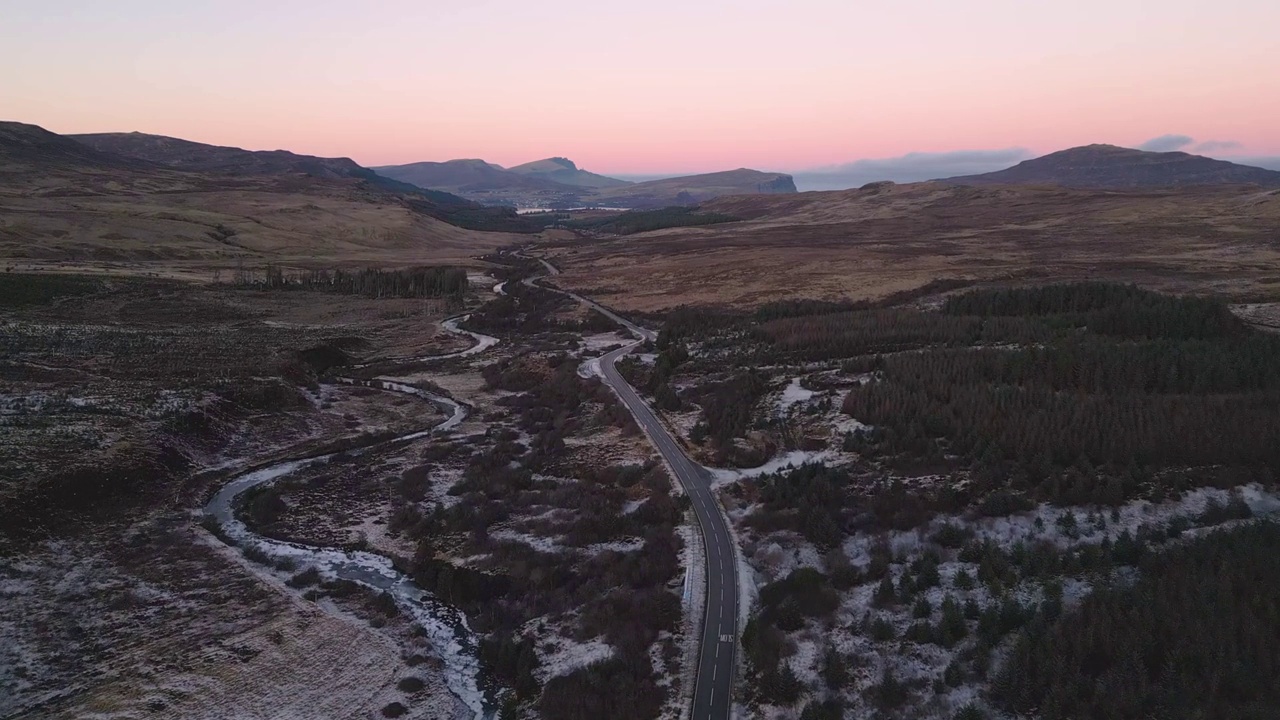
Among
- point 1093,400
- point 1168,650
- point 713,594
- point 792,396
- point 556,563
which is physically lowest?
point 556,563

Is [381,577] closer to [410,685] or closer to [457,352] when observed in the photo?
[410,685]

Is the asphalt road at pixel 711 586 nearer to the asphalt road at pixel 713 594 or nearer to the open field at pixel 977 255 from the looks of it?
the asphalt road at pixel 713 594

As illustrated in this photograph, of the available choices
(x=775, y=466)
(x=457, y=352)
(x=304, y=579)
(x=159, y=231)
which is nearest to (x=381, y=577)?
(x=304, y=579)

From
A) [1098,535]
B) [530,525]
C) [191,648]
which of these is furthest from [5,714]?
[1098,535]

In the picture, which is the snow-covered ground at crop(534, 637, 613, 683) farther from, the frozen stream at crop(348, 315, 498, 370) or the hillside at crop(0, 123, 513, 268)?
the hillside at crop(0, 123, 513, 268)

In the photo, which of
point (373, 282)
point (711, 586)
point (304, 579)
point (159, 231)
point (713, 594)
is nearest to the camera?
point (713, 594)

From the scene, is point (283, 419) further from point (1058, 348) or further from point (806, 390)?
point (1058, 348)

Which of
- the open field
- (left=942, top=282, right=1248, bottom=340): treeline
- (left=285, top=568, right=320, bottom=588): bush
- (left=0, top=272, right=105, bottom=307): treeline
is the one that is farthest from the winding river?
(left=0, top=272, right=105, bottom=307): treeline
